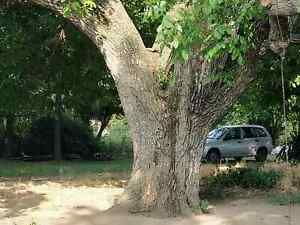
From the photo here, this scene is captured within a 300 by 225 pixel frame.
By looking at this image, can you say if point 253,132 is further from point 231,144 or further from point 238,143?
point 231,144

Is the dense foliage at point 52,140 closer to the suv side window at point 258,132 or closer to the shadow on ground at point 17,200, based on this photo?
the suv side window at point 258,132

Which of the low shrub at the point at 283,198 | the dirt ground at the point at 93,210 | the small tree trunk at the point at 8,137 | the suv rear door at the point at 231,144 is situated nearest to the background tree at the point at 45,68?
the small tree trunk at the point at 8,137

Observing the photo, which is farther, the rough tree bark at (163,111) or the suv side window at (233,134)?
the suv side window at (233,134)

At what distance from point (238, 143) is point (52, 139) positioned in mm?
8677

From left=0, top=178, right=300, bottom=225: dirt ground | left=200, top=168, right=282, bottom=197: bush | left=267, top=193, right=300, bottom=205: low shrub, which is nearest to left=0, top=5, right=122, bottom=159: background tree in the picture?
left=0, top=178, right=300, bottom=225: dirt ground

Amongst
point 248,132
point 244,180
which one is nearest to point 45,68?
point 244,180

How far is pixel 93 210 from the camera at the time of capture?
38.0 feet

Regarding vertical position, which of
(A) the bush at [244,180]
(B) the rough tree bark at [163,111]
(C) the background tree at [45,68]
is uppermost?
(C) the background tree at [45,68]

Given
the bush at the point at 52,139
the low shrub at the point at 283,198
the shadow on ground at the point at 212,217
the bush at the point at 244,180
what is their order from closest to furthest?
the shadow on ground at the point at 212,217 → the low shrub at the point at 283,198 → the bush at the point at 244,180 → the bush at the point at 52,139

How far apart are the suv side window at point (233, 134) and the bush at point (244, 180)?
46.5ft

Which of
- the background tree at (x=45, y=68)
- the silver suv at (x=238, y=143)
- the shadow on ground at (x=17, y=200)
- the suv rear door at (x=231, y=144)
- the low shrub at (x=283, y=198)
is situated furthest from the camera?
the suv rear door at (x=231, y=144)

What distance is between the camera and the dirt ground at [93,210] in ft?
34.1

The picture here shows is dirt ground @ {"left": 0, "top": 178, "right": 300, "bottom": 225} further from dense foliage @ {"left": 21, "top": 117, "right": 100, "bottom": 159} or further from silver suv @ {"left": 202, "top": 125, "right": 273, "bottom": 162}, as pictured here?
dense foliage @ {"left": 21, "top": 117, "right": 100, "bottom": 159}

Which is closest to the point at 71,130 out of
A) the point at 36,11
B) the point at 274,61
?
the point at 36,11
